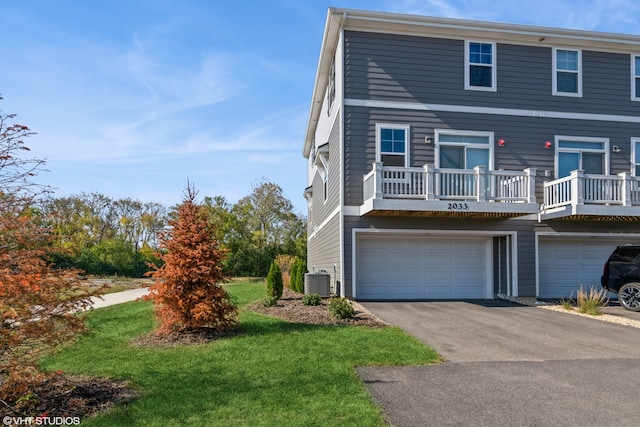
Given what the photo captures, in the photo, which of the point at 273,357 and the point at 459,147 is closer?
the point at 273,357

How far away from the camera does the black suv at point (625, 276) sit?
11.6 metres

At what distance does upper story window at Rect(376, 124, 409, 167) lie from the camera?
13.8 meters

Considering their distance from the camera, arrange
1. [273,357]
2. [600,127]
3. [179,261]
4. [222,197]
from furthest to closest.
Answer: [222,197]
[600,127]
[179,261]
[273,357]

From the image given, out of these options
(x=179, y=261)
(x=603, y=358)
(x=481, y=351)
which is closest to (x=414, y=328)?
(x=481, y=351)

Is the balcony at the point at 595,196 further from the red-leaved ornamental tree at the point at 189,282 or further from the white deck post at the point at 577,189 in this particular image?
the red-leaved ornamental tree at the point at 189,282

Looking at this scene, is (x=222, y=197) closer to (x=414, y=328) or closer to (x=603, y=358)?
(x=414, y=328)

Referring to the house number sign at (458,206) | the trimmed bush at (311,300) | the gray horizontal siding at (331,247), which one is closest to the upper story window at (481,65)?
the house number sign at (458,206)

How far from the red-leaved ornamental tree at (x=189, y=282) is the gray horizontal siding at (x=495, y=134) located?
20.0 feet

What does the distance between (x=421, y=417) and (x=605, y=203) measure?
1178 cm

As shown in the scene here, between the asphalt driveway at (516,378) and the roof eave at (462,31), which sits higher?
the roof eave at (462,31)

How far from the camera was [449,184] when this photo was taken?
13.1 metres

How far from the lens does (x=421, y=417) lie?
4.39 m

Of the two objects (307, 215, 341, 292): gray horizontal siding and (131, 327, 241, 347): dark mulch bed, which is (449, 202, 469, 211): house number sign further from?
(131, 327, 241, 347): dark mulch bed

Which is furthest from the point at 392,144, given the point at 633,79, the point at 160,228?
the point at 160,228
